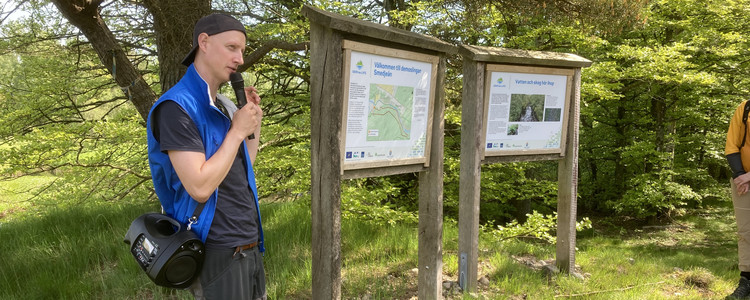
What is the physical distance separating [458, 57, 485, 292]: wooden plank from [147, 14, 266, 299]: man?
2.28 metres

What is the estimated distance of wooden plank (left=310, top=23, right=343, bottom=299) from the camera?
2.42 metres

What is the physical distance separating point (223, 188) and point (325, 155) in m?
0.79

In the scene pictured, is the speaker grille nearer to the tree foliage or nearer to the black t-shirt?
the black t-shirt

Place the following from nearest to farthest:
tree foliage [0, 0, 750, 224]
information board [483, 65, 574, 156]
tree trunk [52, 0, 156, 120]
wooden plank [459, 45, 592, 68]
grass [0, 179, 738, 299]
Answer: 1. grass [0, 179, 738, 299]
2. wooden plank [459, 45, 592, 68]
3. information board [483, 65, 574, 156]
4. tree trunk [52, 0, 156, 120]
5. tree foliage [0, 0, 750, 224]

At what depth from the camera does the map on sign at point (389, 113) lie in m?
2.70

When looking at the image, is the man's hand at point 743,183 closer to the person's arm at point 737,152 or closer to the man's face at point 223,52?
the person's arm at point 737,152

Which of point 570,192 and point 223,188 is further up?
point 223,188

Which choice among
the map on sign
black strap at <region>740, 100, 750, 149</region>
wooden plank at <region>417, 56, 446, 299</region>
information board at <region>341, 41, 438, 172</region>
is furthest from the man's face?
black strap at <region>740, 100, 750, 149</region>

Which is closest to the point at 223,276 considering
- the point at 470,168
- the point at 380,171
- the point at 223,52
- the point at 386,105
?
the point at 223,52

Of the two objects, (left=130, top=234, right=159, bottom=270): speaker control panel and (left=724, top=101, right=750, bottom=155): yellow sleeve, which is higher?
(left=724, top=101, right=750, bottom=155): yellow sleeve

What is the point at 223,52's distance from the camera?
1.75 metres

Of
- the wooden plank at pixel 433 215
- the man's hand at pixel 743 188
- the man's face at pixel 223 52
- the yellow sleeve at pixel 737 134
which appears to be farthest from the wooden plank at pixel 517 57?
the man's face at pixel 223 52

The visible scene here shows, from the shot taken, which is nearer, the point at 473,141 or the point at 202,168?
the point at 202,168

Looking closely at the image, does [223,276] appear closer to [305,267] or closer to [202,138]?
[202,138]
